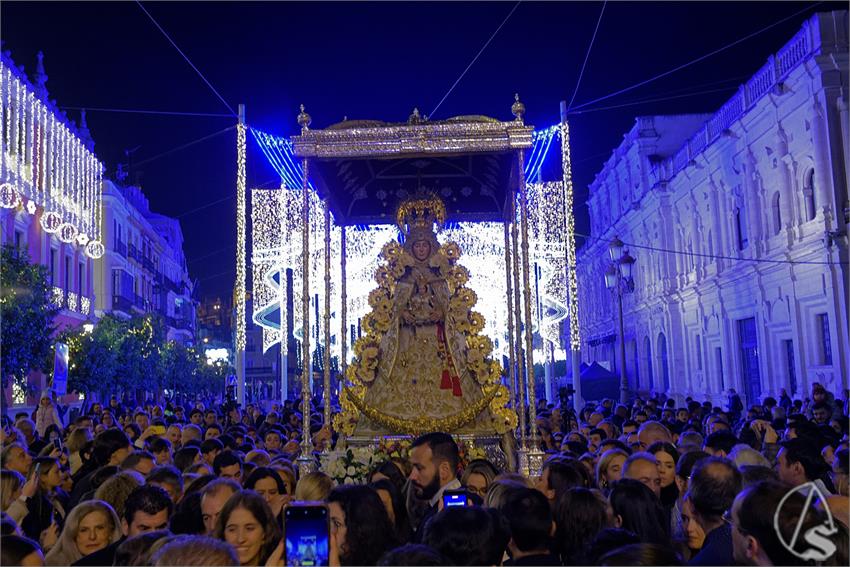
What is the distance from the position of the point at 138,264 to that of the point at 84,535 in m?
45.8

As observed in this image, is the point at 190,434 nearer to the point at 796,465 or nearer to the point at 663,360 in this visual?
the point at 796,465

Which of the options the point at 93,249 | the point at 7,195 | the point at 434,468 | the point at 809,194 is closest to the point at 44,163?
the point at 93,249

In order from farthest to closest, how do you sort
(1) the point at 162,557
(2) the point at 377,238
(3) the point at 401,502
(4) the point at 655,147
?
(4) the point at 655,147
(2) the point at 377,238
(3) the point at 401,502
(1) the point at 162,557

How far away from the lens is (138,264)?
157 ft

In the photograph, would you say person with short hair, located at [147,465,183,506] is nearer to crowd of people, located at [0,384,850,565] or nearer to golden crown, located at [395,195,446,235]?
crowd of people, located at [0,384,850,565]

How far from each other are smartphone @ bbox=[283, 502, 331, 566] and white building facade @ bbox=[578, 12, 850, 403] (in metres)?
19.6

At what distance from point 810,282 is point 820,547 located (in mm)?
21145

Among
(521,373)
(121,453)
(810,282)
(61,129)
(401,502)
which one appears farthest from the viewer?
(61,129)

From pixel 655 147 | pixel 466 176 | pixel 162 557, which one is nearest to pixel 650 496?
pixel 162 557

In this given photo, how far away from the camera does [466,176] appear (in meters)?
12.9

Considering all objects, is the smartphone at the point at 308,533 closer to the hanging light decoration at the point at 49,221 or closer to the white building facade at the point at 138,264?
the hanging light decoration at the point at 49,221

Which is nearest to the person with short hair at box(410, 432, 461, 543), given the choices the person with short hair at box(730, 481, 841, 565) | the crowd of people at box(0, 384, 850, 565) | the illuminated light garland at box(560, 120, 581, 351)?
the crowd of people at box(0, 384, 850, 565)

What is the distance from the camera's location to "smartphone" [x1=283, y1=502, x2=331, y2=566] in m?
3.77

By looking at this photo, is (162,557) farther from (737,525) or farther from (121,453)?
(121,453)
